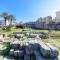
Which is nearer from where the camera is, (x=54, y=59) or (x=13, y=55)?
(x=54, y=59)

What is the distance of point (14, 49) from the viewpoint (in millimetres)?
5469

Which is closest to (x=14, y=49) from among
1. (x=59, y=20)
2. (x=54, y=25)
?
(x=54, y=25)

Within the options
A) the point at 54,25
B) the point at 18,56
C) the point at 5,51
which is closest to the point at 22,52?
the point at 18,56

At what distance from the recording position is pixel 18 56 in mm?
5125

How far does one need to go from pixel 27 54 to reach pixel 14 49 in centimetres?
72

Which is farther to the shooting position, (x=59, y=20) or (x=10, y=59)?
(x=59, y=20)

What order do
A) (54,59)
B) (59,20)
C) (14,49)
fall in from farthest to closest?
1. (59,20)
2. (14,49)
3. (54,59)

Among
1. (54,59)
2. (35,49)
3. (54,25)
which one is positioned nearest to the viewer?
(54,59)

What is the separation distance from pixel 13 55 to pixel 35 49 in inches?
32.7

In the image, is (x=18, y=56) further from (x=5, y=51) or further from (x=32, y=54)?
(x=5, y=51)

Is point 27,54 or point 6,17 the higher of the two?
point 6,17

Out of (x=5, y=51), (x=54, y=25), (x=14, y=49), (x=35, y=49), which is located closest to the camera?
(x=35, y=49)

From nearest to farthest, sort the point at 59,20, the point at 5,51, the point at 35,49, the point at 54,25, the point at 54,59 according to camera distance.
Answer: the point at 54,59 < the point at 35,49 < the point at 5,51 < the point at 54,25 < the point at 59,20

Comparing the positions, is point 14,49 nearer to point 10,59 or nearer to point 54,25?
point 10,59
